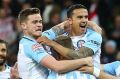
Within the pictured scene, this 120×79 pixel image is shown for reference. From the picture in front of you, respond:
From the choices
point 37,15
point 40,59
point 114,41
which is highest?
point 37,15

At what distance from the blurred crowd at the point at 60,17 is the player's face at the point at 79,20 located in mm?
4074

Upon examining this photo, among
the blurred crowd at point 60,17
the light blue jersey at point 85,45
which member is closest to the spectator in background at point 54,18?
the blurred crowd at point 60,17

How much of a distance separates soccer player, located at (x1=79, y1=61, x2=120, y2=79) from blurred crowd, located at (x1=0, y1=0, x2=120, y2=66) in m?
4.23

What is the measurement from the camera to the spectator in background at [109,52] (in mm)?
11016

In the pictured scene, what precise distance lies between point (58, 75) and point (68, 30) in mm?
932

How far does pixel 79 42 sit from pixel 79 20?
1.10 feet

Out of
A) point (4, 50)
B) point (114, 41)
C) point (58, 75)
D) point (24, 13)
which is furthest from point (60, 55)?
point (114, 41)

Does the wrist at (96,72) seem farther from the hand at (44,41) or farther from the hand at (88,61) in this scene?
the hand at (44,41)

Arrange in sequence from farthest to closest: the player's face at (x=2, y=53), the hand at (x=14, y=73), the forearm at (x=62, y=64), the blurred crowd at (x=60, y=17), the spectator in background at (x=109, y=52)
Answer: the blurred crowd at (x=60, y=17) < the spectator in background at (x=109, y=52) < the player's face at (x=2, y=53) < the hand at (x=14, y=73) < the forearm at (x=62, y=64)

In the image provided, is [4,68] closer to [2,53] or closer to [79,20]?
[2,53]

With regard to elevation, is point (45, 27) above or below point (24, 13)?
below

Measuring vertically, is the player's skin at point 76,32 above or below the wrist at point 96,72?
above

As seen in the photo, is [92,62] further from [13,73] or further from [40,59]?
[13,73]

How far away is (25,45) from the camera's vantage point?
264 inches
